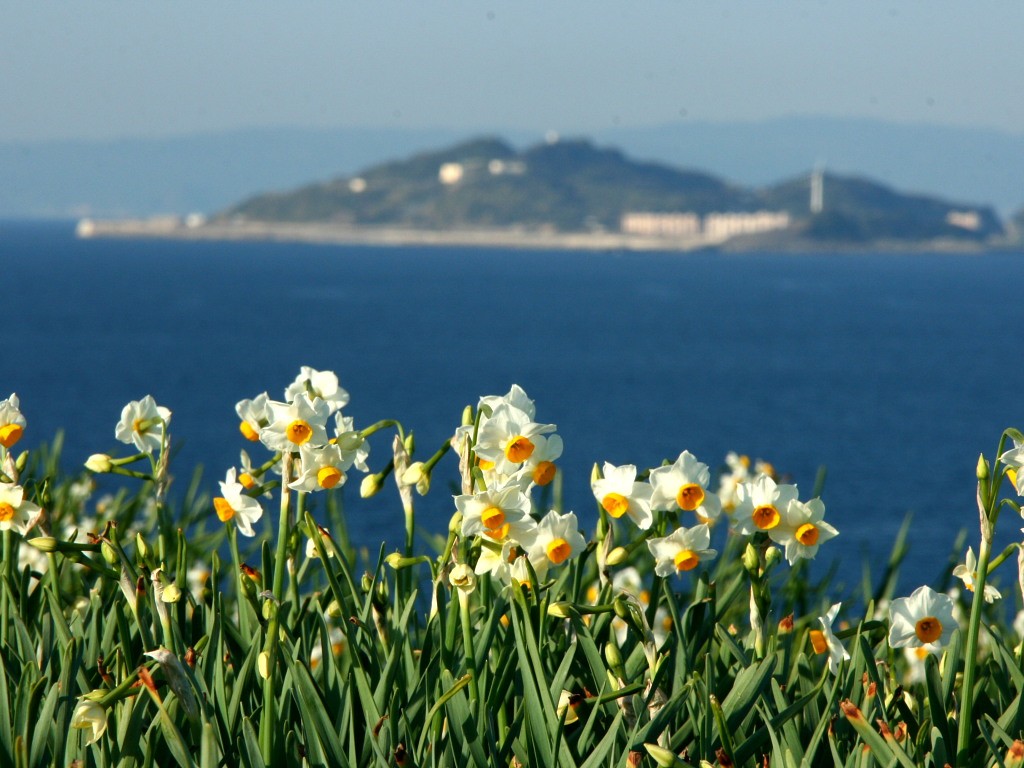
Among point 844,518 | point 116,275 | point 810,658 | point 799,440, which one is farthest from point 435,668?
point 116,275

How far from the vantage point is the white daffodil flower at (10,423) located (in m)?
2.52

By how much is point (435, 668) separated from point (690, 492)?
65 cm

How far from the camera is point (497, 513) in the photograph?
2266 millimetres

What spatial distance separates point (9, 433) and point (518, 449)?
1.05 m

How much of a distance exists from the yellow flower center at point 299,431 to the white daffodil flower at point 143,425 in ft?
1.38

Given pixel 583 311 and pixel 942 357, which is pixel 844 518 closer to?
pixel 942 357

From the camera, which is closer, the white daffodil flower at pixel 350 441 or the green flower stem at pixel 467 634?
the green flower stem at pixel 467 634

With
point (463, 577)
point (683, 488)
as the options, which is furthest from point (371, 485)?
point (683, 488)

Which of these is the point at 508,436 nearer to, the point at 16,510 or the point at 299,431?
the point at 299,431

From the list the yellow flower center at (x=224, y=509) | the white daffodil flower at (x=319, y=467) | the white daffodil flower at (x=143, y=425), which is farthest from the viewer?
the white daffodil flower at (x=143, y=425)

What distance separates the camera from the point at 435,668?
2.52m

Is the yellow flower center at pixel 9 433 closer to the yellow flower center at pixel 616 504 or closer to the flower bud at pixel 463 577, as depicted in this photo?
the flower bud at pixel 463 577

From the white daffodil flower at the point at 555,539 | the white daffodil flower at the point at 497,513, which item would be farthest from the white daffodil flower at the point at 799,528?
the white daffodil flower at the point at 497,513

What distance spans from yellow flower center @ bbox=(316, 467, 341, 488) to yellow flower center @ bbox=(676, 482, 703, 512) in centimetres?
67
